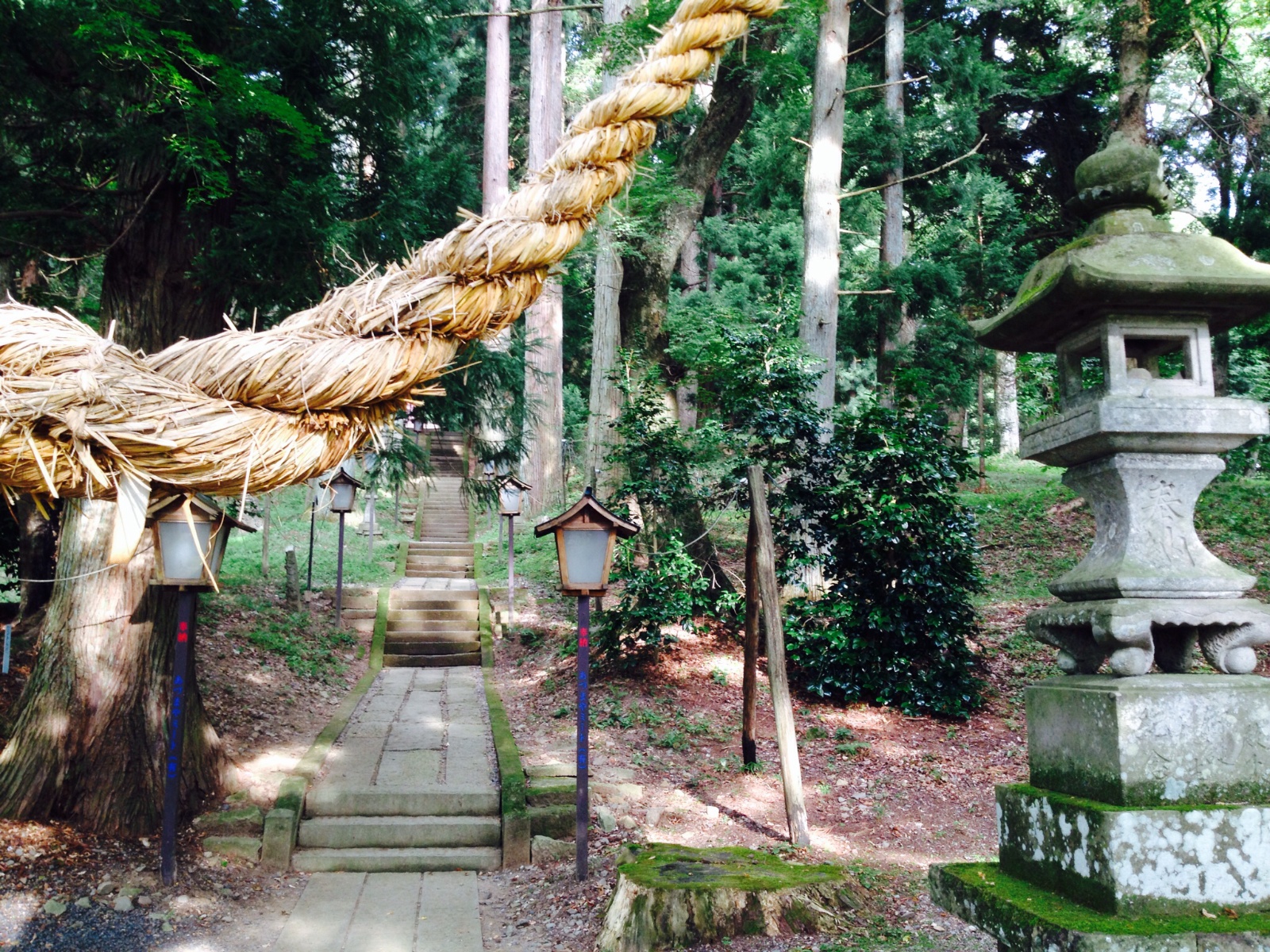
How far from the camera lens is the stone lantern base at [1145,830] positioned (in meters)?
2.31

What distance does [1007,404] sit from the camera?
2441 centimetres

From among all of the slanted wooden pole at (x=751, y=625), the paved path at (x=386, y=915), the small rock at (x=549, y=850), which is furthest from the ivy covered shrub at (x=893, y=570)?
the paved path at (x=386, y=915)

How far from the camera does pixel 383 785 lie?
6559 mm

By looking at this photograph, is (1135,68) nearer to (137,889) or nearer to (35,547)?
Answer: (137,889)

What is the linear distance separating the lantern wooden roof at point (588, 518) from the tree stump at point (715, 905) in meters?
2.10

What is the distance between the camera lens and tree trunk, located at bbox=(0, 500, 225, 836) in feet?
16.6

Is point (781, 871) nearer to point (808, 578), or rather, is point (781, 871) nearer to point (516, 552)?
point (808, 578)

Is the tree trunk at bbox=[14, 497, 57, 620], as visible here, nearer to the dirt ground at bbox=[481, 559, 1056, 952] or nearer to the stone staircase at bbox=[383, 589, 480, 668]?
the stone staircase at bbox=[383, 589, 480, 668]

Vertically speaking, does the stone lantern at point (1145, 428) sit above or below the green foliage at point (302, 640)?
above

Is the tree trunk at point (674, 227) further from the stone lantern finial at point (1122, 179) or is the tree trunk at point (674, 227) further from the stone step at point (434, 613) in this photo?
the stone lantern finial at point (1122, 179)

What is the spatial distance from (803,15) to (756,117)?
7.76 meters

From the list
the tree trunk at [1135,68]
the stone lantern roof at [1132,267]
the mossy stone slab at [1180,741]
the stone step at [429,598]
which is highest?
the tree trunk at [1135,68]

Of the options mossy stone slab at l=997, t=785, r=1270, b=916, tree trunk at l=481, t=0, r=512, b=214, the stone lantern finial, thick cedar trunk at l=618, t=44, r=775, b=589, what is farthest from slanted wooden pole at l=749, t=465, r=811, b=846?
tree trunk at l=481, t=0, r=512, b=214

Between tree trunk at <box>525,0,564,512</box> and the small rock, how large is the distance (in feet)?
28.8
